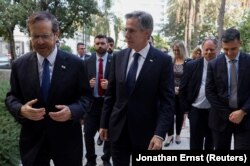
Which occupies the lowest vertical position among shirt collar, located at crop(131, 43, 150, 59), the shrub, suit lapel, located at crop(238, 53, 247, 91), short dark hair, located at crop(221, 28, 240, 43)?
the shrub

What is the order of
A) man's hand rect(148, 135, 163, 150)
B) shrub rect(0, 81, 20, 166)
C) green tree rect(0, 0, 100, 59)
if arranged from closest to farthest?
man's hand rect(148, 135, 163, 150) < shrub rect(0, 81, 20, 166) < green tree rect(0, 0, 100, 59)

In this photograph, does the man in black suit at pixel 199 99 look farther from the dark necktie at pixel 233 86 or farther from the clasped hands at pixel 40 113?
the clasped hands at pixel 40 113

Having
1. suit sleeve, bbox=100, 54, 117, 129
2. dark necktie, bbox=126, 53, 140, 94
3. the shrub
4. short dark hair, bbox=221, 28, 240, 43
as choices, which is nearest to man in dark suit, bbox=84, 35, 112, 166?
the shrub

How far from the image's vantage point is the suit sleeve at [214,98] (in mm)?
4692

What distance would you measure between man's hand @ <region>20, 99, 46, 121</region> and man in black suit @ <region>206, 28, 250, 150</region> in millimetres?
2262

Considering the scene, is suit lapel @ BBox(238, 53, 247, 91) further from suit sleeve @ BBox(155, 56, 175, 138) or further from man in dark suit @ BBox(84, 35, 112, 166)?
man in dark suit @ BBox(84, 35, 112, 166)

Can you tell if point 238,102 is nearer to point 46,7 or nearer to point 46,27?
point 46,27

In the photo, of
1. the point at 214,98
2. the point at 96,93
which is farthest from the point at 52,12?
the point at 214,98

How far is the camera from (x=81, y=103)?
343cm

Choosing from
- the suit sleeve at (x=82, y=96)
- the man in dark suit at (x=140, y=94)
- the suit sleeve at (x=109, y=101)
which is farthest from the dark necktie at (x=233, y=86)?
the suit sleeve at (x=82, y=96)

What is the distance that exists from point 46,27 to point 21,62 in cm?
43

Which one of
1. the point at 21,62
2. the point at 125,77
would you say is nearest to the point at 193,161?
the point at 125,77

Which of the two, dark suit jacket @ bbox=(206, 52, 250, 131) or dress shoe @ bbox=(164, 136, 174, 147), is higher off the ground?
dark suit jacket @ bbox=(206, 52, 250, 131)

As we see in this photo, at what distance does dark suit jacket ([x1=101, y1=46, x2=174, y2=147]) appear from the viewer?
3.76 metres
